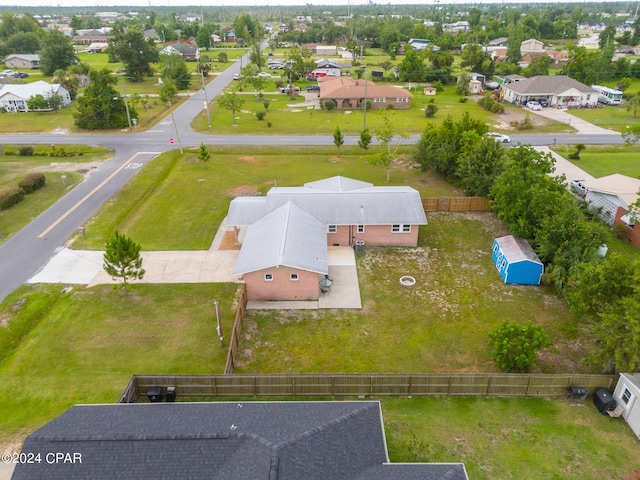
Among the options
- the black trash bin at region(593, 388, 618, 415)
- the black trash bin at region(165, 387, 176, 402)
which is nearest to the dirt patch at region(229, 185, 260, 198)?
the black trash bin at region(165, 387, 176, 402)

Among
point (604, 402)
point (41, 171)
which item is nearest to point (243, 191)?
point (41, 171)

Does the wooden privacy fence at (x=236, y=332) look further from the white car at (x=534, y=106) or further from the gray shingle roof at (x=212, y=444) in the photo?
the white car at (x=534, y=106)

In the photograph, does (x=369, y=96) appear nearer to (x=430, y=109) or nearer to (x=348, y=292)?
(x=430, y=109)

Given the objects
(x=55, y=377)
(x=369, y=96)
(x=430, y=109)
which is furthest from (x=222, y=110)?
(x=55, y=377)

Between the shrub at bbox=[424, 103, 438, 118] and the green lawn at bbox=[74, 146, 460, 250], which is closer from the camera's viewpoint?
the green lawn at bbox=[74, 146, 460, 250]

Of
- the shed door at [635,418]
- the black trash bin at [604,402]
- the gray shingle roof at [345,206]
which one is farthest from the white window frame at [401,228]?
the shed door at [635,418]

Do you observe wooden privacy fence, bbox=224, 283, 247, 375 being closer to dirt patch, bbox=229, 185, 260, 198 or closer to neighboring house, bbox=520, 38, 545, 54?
dirt patch, bbox=229, 185, 260, 198
